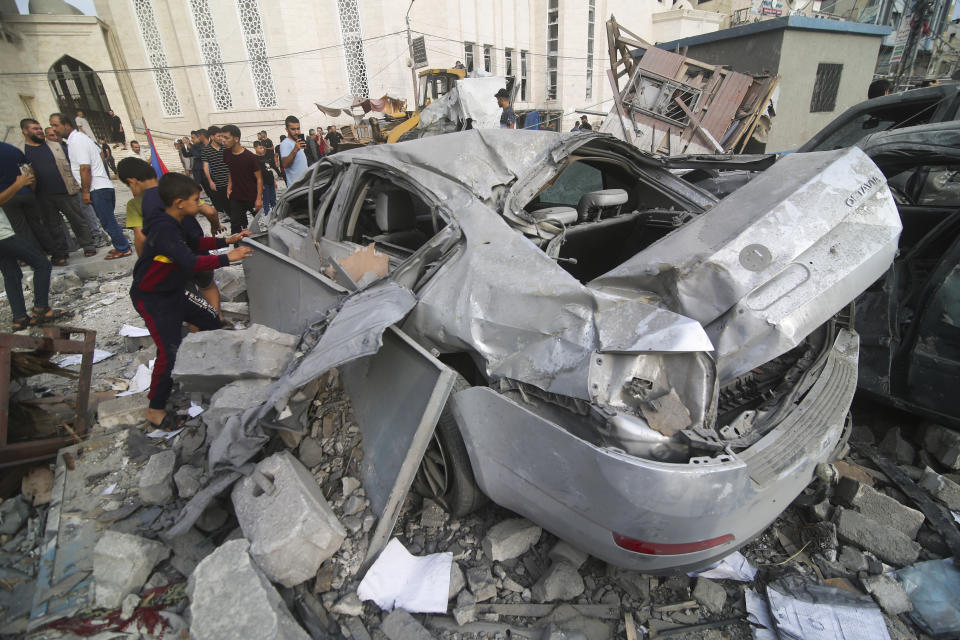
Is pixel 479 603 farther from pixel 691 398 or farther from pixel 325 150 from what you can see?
pixel 325 150

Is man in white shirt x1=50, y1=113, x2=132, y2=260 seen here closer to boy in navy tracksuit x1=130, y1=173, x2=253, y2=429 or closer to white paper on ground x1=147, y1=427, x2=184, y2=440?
boy in navy tracksuit x1=130, y1=173, x2=253, y2=429

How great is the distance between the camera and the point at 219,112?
→ 18.5 meters

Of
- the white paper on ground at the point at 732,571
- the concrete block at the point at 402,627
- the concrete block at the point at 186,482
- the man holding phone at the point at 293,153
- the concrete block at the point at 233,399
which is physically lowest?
the white paper on ground at the point at 732,571

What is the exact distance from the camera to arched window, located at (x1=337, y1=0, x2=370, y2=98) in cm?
1823

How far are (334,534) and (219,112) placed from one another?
21513mm

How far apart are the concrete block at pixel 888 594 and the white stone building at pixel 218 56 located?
64.0 feet

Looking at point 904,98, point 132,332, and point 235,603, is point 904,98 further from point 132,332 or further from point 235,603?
point 132,332

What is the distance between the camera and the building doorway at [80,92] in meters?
17.9

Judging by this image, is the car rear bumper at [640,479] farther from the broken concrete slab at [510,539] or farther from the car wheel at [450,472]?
the broken concrete slab at [510,539]

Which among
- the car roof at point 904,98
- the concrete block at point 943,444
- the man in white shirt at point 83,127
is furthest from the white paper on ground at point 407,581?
the man in white shirt at point 83,127

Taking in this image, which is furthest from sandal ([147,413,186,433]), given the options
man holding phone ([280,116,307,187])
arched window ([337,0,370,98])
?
arched window ([337,0,370,98])

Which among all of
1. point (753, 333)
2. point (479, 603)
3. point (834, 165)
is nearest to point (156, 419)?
point (479, 603)

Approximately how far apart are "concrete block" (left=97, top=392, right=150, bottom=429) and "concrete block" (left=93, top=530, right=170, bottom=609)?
127cm

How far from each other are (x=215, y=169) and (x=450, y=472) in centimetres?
574
